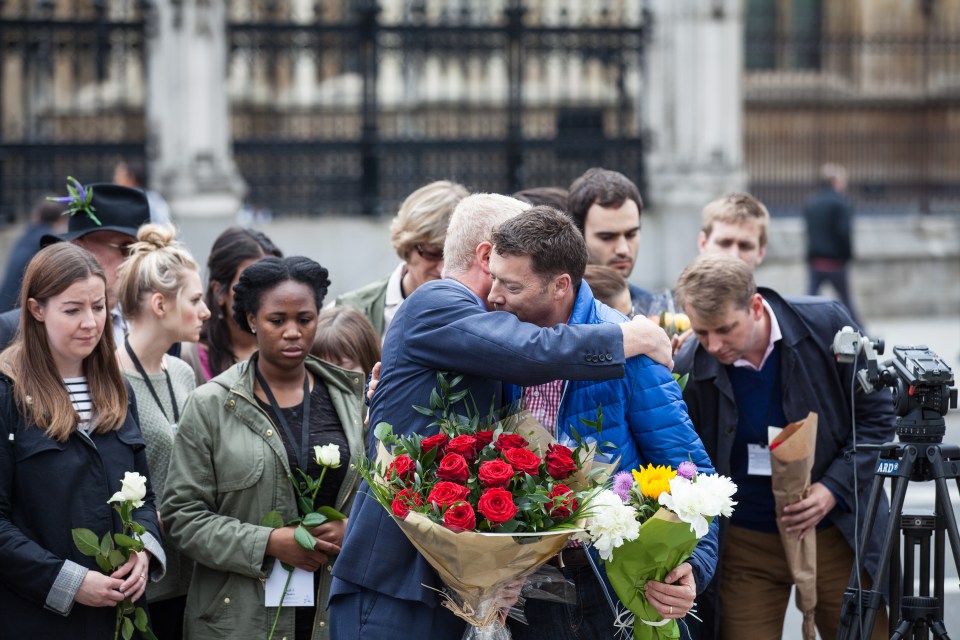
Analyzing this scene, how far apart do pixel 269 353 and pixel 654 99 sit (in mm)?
10380

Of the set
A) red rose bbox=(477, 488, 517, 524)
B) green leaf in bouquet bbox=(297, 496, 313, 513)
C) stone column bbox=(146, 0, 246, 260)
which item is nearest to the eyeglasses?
green leaf in bouquet bbox=(297, 496, 313, 513)

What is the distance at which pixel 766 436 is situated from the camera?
5.29 metres

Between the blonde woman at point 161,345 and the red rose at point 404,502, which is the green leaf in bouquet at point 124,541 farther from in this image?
the red rose at point 404,502

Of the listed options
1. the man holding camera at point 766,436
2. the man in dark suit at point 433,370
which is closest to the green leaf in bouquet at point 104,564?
the man in dark suit at point 433,370

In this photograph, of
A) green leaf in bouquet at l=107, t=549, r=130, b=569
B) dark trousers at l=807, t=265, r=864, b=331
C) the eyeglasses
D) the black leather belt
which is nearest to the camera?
the black leather belt

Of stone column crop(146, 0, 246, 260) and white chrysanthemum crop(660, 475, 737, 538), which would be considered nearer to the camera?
white chrysanthemum crop(660, 475, 737, 538)

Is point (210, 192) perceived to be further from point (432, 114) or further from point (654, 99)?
point (654, 99)

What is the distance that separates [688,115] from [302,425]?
10352mm

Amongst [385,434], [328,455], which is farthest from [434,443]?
[328,455]

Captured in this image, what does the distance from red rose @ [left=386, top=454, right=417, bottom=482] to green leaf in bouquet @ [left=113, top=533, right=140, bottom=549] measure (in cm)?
125

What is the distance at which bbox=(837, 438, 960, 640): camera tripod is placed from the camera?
4.61 m

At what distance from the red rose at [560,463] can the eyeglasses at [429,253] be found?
7.48 ft

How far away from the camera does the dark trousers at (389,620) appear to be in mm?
3854

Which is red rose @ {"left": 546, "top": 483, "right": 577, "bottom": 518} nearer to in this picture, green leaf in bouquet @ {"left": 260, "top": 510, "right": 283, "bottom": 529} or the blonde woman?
green leaf in bouquet @ {"left": 260, "top": 510, "right": 283, "bottom": 529}
